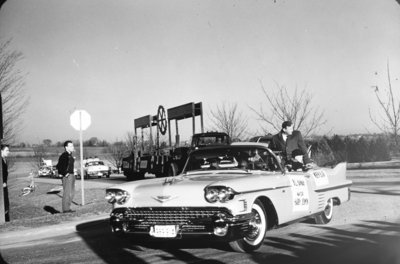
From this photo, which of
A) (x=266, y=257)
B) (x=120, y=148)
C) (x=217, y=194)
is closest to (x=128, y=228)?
(x=217, y=194)

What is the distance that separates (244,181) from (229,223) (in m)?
0.62

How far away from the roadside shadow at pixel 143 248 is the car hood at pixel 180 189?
0.42 m

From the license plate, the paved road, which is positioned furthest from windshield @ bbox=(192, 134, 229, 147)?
the license plate

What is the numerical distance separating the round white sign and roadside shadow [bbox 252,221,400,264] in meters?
6.55

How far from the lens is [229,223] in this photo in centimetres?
463

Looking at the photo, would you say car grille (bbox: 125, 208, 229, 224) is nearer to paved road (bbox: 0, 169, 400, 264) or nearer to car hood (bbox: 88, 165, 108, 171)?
paved road (bbox: 0, 169, 400, 264)

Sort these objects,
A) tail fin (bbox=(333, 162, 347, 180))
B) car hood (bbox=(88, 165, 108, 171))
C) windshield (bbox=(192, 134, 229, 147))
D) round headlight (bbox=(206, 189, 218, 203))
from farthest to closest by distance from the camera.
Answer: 1. car hood (bbox=(88, 165, 108, 171))
2. windshield (bbox=(192, 134, 229, 147))
3. tail fin (bbox=(333, 162, 347, 180))
4. round headlight (bbox=(206, 189, 218, 203))

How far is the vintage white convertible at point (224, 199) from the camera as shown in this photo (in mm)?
4734

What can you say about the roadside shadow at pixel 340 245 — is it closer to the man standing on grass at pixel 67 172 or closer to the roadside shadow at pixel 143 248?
the roadside shadow at pixel 143 248

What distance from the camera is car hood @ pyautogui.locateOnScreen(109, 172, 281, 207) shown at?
4855mm

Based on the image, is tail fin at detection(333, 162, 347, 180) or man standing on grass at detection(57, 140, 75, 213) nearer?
tail fin at detection(333, 162, 347, 180)

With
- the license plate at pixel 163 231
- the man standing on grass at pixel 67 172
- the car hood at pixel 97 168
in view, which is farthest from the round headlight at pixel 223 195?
the car hood at pixel 97 168

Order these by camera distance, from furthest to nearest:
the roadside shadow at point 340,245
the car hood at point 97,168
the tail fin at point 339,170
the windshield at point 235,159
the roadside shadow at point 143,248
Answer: the car hood at point 97,168
the tail fin at point 339,170
the windshield at point 235,159
the roadside shadow at point 143,248
the roadside shadow at point 340,245

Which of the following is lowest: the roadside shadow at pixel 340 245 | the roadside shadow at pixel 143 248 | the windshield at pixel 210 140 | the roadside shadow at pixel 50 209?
the roadside shadow at pixel 50 209
